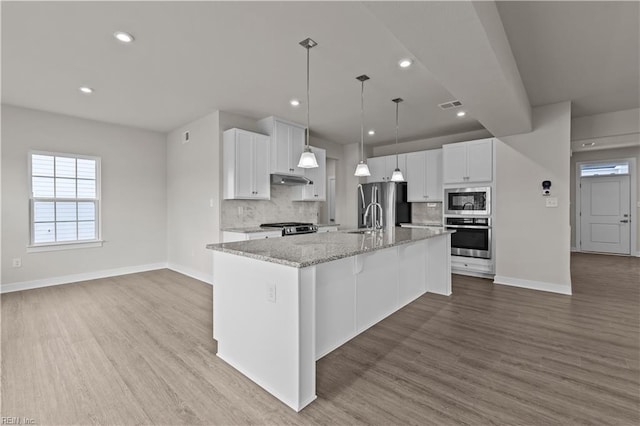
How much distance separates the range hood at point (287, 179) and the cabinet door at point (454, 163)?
93.4 inches

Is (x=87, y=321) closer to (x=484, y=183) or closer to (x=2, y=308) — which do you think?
(x=2, y=308)

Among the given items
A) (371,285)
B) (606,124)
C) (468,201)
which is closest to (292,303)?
(371,285)

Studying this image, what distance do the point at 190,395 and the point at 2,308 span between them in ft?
10.6

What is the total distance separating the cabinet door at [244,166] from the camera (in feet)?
14.3

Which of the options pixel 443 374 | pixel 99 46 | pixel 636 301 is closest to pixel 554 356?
pixel 443 374

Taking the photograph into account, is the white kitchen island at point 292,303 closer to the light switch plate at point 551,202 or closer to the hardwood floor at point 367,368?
the hardwood floor at point 367,368

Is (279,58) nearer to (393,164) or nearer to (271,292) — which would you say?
(271,292)

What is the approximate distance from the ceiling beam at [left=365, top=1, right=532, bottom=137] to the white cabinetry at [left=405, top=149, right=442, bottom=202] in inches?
99.8

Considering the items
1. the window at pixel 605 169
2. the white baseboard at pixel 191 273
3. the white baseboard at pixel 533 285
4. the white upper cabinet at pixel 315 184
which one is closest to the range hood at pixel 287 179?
the white upper cabinet at pixel 315 184

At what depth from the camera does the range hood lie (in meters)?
4.79

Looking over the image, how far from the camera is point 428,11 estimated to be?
150 cm

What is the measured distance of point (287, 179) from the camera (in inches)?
192

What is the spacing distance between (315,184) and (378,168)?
5.35 ft

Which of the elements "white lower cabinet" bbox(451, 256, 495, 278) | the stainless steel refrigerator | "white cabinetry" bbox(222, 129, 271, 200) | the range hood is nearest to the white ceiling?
"white cabinetry" bbox(222, 129, 271, 200)
